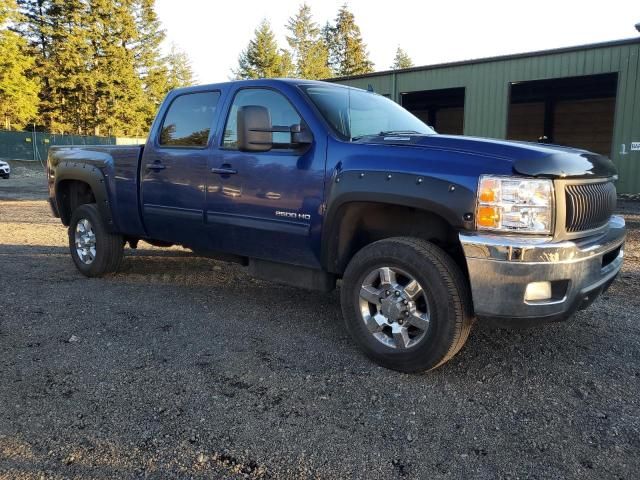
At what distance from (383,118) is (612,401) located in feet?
8.60

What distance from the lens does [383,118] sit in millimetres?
4355

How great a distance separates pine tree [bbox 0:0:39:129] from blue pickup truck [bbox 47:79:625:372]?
1550 inches

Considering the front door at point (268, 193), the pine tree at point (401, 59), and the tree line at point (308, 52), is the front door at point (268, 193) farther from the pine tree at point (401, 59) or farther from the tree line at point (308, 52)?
the pine tree at point (401, 59)

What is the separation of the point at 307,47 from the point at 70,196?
59380 mm

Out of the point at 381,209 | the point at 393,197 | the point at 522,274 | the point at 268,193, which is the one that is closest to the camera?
the point at 522,274

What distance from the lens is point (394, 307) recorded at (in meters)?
3.35

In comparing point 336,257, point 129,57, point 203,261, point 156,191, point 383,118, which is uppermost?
point 129,57

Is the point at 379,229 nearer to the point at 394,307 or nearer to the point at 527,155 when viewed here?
the point at 394,307

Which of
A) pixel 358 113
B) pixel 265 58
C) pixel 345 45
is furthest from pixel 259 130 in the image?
pixel 345 45

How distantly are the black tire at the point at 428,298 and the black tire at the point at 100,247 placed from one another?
335cm

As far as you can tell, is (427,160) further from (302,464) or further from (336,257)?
(302,464)

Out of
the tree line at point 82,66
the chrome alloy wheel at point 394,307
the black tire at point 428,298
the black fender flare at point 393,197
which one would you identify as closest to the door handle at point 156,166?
the black fender flare at point 393,197

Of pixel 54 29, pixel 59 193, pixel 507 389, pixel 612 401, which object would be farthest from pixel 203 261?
pixel 54 29

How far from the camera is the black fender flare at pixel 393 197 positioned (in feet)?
9.87
